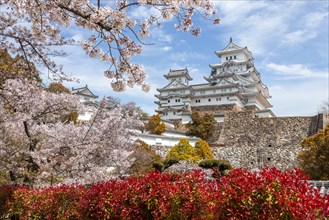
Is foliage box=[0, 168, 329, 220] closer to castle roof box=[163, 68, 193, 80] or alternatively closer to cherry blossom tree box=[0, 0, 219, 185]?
cherry blossom tree box=[0, 0, 219, 185]

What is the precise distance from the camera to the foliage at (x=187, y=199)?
2646mm

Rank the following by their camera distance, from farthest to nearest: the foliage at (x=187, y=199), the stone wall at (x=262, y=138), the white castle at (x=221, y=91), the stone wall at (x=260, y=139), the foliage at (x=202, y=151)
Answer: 1. the white castle at (x=221, y=91)
2. the stone wall at (x=262, y=138)
3. the stone wall at (x=260, y=139)
4. the foliage at (x=202, y=151)
5. the foliage at (x=187, y=199)

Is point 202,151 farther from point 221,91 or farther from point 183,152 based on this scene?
point 221,91

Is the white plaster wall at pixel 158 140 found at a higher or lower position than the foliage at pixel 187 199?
higher

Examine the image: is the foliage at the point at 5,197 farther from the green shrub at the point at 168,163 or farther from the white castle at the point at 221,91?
the white castle at the point at 221,91

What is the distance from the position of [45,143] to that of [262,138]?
25862mm

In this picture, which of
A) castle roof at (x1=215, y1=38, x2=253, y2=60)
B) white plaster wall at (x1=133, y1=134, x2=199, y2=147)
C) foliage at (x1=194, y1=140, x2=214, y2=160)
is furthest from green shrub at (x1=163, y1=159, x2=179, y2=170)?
castle roof at (x1=215, y1=38, x2=253, y2=60)

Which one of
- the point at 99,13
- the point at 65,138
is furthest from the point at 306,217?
the point at 65,138

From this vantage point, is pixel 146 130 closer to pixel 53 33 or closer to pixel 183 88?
pixel 183 88

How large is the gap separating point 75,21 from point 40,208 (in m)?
2.83

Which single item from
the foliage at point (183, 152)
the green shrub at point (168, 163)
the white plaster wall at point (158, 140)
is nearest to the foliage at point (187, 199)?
the green shrub at point (168, 163)

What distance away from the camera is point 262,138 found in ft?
104

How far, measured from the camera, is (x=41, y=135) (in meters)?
8.17

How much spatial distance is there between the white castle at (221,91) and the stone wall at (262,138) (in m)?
4.95
